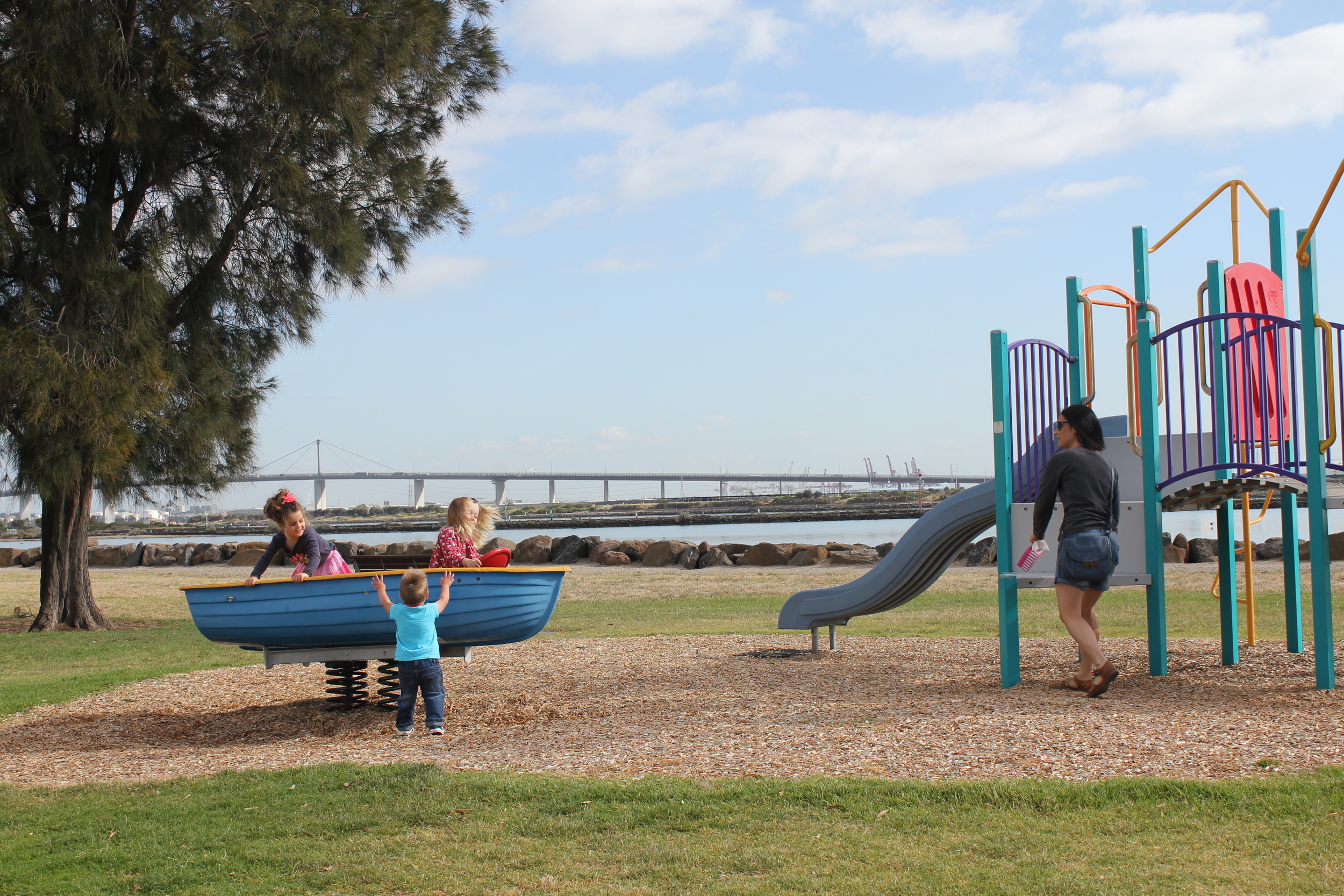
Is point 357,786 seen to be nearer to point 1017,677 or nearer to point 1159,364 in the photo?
point 1017,677

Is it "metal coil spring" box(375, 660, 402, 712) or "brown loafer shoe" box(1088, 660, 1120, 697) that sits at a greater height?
"brown loafer shoe" box(1088, 660, 1120, 697)

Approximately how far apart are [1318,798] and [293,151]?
13.8m

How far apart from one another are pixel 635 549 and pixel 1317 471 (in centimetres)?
2369

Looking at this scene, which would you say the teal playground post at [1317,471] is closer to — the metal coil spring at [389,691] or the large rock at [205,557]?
the metal coil spring at [389,691]

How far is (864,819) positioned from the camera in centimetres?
418

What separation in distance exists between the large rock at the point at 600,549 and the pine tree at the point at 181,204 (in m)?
14.5

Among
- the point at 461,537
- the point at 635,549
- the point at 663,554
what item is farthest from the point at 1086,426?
the point at 635,549

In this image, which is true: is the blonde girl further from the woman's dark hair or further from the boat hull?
the woman's dark hair

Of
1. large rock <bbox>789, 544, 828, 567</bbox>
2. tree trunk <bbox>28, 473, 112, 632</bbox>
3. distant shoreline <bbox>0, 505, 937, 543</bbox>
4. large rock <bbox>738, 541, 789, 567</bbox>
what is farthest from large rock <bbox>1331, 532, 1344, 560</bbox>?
distant shoreline <bbox>0, 505, 937, 543</bbox>

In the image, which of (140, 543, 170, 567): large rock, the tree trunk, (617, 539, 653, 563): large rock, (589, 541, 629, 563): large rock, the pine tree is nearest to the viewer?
the pine tree

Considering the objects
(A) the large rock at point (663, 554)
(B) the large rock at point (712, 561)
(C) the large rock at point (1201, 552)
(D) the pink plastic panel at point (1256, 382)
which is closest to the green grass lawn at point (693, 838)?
(D) the pink plastic panel at point (1256, 382)

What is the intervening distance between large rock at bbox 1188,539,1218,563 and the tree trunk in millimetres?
19583

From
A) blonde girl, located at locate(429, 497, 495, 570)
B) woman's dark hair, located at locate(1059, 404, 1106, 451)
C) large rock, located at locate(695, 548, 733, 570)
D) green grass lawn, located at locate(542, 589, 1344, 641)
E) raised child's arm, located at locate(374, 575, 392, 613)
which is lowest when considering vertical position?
green grass lawn, located at locate(542, 589, 1344, 641)

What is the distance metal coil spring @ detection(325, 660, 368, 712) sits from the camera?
775cm
